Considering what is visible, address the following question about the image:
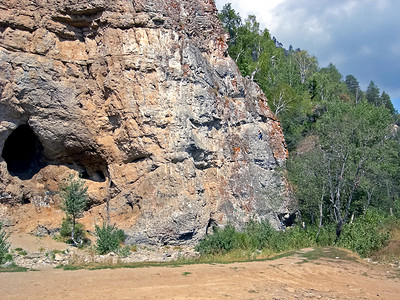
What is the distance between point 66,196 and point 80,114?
4469mm

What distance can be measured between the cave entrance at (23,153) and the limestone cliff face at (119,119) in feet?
0.23

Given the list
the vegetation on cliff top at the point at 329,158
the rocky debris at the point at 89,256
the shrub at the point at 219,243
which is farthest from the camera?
the vegetation on cliff top at the point at 329,158

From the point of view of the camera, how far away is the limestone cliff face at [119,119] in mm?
20016

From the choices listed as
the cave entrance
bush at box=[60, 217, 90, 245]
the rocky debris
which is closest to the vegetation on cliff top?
the rocky debris

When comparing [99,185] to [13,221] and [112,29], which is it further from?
[112,29]

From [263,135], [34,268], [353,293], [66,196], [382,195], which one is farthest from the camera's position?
[382,195]

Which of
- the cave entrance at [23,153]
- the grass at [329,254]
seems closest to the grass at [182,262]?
the grass at [329,254]

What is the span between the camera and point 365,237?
19.6 metres

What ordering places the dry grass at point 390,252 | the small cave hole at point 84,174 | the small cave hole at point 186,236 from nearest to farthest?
the dry grass at point 390,252 < the small cave hole at point 186,236 < the small cave hole at point 84,174

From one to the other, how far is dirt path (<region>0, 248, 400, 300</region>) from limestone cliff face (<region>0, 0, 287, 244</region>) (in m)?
5.68

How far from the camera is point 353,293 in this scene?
12320 millimetres

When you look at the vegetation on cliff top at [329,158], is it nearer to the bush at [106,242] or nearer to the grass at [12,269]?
the bush at [106,242]

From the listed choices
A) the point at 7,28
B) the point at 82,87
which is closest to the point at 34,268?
the point at 82,87

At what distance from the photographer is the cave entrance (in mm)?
22562
